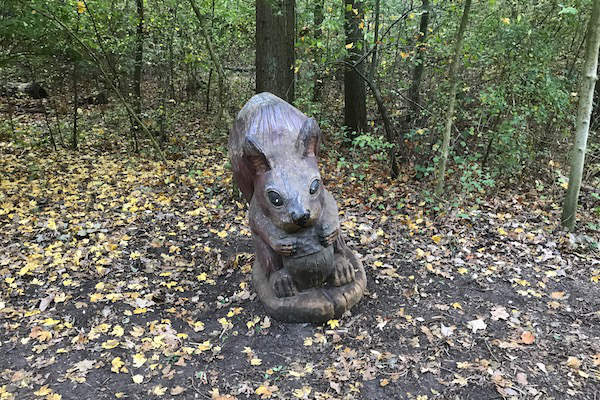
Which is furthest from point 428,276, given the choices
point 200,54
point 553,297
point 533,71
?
point 200,54

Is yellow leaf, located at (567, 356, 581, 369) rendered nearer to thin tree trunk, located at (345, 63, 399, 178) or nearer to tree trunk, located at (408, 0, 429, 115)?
thin tree trunk, located at (345, 63, 399, 178)

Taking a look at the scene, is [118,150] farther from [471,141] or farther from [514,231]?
[514,231]

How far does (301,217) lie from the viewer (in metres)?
3.71

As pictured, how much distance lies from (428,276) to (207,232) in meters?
3.04

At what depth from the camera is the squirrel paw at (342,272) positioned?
4160mm

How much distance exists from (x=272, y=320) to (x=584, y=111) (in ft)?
15.0

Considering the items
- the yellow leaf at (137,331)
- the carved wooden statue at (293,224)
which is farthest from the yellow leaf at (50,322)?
the carved wooden statue at (293,224)

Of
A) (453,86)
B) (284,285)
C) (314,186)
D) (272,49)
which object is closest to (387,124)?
(453,86)

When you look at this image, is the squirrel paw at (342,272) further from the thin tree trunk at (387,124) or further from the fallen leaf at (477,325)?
the thin tree trunk at (387,124)

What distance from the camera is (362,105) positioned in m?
8.73

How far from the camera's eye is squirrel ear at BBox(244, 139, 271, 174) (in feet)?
12.9

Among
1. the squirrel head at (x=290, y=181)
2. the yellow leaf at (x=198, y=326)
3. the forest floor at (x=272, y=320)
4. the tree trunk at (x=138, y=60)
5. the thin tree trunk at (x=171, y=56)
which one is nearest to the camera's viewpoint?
the forest floor at (x=272, y=320)

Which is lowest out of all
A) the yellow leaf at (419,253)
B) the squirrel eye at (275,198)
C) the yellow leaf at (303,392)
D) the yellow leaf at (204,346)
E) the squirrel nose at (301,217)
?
the yellow leaf at (204,346)

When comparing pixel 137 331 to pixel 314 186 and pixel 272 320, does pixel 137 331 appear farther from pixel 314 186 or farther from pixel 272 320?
pixel 314 186
